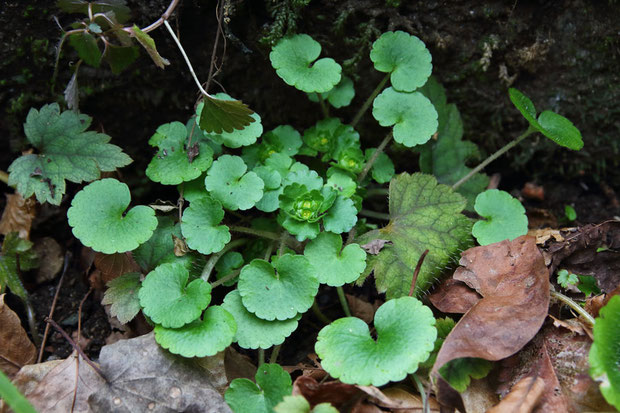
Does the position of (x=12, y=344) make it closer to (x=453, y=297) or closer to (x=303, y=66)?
(x=303, y=66)

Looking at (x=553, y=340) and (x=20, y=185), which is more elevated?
(x=20, y=185)

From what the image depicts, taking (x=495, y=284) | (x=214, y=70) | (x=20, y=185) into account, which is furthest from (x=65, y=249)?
(x=495, y=284)

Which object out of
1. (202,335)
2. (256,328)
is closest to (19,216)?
(202,335)

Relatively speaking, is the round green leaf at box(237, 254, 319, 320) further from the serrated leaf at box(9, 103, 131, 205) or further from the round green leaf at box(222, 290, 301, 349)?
the serrated leaf at box(9, 103, 131, 205)

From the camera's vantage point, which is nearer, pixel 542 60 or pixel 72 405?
pixel 72 405

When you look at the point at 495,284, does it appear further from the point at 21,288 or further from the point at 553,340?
the point at 21,288

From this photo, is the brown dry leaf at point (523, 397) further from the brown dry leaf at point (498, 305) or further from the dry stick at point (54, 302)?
the dry stick at point (54, 302)

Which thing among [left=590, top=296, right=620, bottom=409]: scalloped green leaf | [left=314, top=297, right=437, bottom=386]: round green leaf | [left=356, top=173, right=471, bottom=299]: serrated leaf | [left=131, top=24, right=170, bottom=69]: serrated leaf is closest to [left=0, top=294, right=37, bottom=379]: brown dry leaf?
[left=131, top=24, right=170, bottom=69]: serrated leaf
